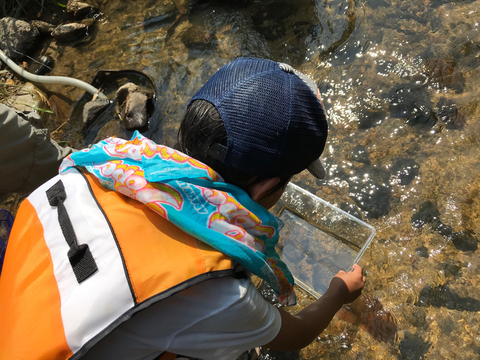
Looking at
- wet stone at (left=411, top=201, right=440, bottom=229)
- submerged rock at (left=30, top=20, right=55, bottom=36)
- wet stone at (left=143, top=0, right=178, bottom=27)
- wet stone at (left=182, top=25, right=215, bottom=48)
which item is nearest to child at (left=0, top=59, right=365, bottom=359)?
wet stone at (left=411, top=201, right=440, bottom=229)

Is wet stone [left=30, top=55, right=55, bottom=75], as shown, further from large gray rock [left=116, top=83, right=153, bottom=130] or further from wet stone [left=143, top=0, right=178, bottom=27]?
large gray rock [left=116, top=83, right=153, bottom=130]

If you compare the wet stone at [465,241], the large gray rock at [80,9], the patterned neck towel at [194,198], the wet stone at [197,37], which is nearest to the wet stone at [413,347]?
the wet stone at [465,241]

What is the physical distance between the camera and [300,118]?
104 cm

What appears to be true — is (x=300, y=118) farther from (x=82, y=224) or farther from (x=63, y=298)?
(x=63, y=298)

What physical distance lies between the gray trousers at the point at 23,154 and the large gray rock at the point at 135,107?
64 cm

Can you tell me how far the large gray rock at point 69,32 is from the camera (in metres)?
3.63

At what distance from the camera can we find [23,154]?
85.8 inches

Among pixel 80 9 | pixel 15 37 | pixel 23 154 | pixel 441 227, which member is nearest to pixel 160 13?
pixel 80 9

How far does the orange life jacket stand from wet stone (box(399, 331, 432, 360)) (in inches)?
Result: 46.1

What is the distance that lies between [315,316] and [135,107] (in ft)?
7.43

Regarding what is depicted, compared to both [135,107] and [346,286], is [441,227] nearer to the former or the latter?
[346,286]

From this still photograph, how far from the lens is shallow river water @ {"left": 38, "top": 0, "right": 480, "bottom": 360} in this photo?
1.65 meters

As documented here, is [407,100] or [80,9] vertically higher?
[80,9]

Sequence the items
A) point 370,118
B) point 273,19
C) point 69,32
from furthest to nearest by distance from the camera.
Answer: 1. point 69,32
2. point 273,19
3. point 370,118
